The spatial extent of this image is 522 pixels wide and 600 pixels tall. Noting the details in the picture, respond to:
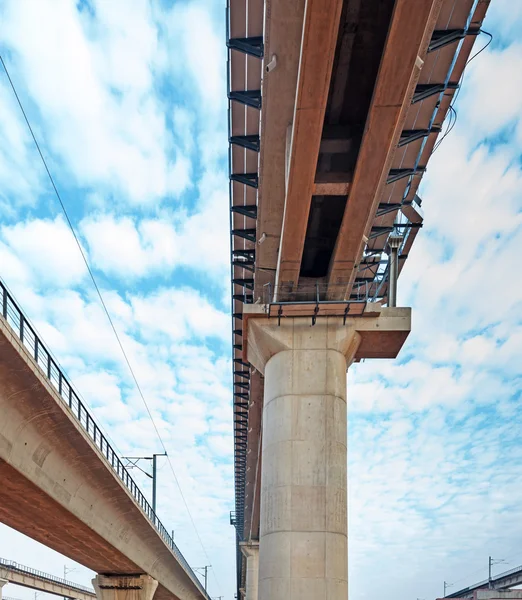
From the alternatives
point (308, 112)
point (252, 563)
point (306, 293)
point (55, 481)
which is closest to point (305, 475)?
point (306, 293)

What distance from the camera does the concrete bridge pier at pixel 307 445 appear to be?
18.5 metres

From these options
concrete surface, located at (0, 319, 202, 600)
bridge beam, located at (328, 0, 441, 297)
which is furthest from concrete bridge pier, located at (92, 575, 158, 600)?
bridge beam, located at (328, 0, 441, 297)

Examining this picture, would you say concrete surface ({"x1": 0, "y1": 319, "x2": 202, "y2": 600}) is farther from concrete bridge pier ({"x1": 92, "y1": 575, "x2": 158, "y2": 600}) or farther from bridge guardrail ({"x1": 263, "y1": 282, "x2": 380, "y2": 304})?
bridge guardrail ({"x1": 263, "y1": 282, "x2": 380, "y2": 304})

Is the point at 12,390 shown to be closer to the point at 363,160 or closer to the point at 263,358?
the point at 263,358

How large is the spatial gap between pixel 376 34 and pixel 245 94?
3.47 metres

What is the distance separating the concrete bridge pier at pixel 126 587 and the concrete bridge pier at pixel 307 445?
2439 centimetres

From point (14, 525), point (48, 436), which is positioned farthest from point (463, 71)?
point (14, 525)

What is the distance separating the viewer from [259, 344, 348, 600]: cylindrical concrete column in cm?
1847

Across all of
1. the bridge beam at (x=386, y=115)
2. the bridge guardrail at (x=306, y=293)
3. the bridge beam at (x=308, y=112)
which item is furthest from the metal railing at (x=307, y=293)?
the bridge beam at (x=308, y=112)

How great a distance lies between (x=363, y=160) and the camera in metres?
16.4

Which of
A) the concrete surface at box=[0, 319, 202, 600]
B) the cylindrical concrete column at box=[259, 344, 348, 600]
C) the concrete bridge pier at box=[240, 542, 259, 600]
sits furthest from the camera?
the concrete bridge pier at box=[240, 542, 259, 600]

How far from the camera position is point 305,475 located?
19266 mm

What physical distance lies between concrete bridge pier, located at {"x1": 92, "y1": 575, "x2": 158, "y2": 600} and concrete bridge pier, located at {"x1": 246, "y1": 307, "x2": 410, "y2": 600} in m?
24.4

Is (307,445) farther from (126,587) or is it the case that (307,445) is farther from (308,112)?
(126,587)
